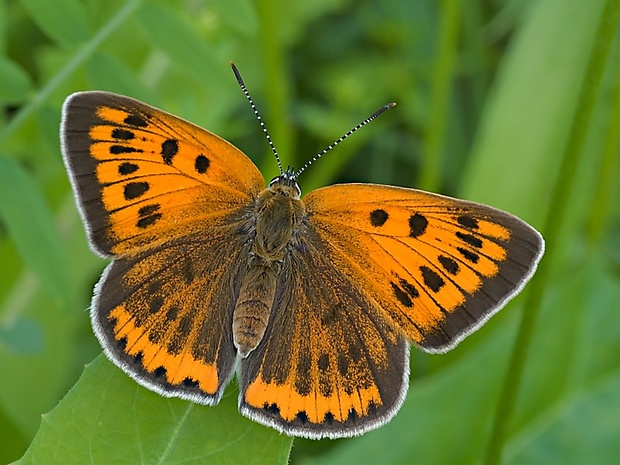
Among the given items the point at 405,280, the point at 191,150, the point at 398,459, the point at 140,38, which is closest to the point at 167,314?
the point at 191,150

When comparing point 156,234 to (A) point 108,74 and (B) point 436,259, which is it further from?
(B) point 436,259

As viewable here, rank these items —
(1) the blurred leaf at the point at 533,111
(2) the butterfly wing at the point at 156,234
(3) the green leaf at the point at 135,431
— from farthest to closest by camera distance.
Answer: (1) the blurred leaf at the point at 533,111 → (2) the butterfly wing at the point at 156,234 → (3) the green leaf at the point at 135,431

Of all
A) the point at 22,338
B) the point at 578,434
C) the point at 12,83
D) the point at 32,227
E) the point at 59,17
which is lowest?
the point at 578,434

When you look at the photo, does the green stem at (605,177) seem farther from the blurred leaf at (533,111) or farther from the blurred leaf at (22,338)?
the blurred leaf at (22,338)

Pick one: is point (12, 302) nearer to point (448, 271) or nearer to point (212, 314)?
point (212, 314)

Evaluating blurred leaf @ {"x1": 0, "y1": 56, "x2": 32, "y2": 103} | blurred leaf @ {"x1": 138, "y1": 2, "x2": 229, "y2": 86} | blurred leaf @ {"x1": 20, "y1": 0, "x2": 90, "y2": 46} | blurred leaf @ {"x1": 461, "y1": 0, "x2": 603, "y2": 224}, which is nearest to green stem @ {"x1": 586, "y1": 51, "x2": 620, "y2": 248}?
blurred leaf @ {"x1": 461, "y1": 0, "x2": 603, "y2": 224}

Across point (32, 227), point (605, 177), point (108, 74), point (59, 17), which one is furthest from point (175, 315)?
point (605, 177)

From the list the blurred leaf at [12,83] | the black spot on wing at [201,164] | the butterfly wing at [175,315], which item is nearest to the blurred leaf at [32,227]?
the blurred leaf at [12,83]

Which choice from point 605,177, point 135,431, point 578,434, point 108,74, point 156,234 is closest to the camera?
point 135,431
